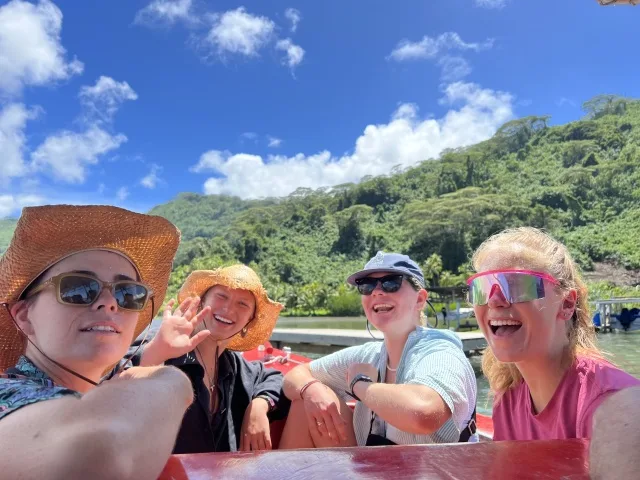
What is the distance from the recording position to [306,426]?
83.7 inches

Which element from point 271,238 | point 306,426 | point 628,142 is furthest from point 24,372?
point 628,142

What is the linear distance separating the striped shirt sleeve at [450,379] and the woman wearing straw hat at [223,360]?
2.48 feet

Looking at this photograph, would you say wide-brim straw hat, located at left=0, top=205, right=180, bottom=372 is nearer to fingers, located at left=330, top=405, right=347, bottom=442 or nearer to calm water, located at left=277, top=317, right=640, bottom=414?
fingers, located at left=330, top=405, right=347, bottom=442

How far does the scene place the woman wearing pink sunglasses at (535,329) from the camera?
146 centimetres

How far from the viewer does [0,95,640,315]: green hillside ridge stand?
50.0 m

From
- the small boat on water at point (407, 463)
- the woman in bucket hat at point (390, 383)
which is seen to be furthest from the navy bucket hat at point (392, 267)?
the small boat on water at point (407, 463)

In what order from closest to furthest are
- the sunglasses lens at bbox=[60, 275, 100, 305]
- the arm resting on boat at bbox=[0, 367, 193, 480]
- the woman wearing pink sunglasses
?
the arm resting on boat at bbox=[0, 367, 193, 480] → the sunglasses lens at bbox=[60, 275, 100, 305] → the woman wearing pink sunglasses

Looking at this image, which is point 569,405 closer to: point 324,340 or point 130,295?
point 130,295

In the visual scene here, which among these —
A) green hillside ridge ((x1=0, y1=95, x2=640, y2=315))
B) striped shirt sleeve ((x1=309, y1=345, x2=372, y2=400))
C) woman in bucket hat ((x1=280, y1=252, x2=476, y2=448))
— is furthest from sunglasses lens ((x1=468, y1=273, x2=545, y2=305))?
green hillside ridge ((x1=0, y1=95, x2=640, y2=315))

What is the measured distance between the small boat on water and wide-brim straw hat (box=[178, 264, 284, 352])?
1.61 metres

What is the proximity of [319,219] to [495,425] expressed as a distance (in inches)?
3095

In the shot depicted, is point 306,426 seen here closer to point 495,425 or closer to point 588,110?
point 495,425

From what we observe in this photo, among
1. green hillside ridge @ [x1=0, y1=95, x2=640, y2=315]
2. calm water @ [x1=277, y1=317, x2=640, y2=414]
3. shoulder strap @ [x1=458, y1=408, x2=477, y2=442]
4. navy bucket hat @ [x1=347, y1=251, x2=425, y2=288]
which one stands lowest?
calm water @ [x1=277, y1=317, x2=640, y2=414]

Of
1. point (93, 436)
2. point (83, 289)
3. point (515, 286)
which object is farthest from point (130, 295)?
point (515, 286)
